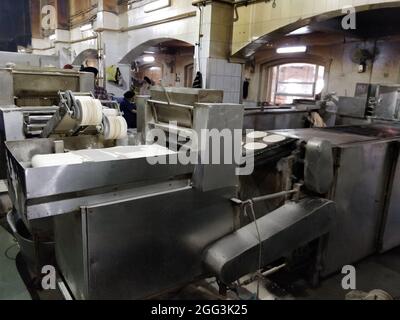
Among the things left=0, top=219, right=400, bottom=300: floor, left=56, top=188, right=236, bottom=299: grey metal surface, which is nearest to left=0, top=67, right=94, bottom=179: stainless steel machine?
left=0, top=219, right=400, bottom=300: floor

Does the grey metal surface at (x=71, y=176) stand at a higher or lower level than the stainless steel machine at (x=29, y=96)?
lower

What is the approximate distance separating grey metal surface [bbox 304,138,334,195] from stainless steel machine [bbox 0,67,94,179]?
6.06 ft

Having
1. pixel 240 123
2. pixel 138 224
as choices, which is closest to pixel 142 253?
pixel 138 224

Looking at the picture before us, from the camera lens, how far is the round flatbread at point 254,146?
1.99m

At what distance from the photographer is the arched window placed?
784cm

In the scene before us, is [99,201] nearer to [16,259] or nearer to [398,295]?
[16,259]

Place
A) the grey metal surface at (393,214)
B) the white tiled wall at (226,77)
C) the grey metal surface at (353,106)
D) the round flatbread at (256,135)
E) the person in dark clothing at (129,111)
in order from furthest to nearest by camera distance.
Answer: the white tiled wall at (226,77) < the person in dark clothing at (129,111) < the grey metal surface at (353,106) < the grey metal surface at (393,214) < the round flatbread at (256,135)

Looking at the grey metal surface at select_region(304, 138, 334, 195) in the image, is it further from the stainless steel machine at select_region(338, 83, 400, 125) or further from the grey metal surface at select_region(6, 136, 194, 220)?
the stainless steel machine at select_region(338, 83, 400, 125)

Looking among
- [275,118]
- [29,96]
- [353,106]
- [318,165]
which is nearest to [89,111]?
[318,165]

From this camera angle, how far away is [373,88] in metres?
4.00

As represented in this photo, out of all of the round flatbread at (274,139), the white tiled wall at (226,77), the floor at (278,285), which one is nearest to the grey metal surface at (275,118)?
Answer: the white tiled wall at (226,77)

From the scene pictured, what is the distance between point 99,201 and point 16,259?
157 cm

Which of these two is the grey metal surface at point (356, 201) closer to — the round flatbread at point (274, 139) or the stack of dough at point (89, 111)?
the round flatbread at point (274, 139)

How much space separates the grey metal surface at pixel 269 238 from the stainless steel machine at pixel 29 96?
1.66m
